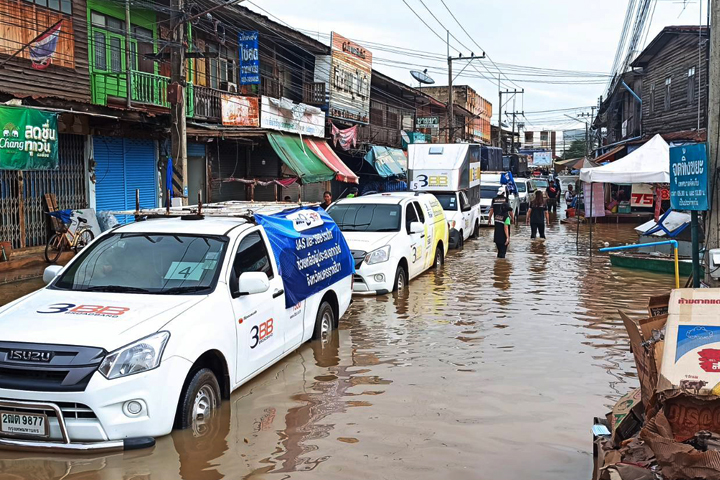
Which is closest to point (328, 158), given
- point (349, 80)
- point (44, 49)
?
point (349, 80)

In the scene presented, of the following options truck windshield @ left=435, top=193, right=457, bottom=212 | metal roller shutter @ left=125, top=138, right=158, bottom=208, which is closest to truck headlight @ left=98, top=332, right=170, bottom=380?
metal roller shutter @ left=125, top=138, right=158, bottom=208

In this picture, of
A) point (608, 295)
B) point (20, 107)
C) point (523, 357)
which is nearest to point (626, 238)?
point (608, 295)

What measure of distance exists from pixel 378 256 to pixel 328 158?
15.9 m

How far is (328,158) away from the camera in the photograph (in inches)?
1089

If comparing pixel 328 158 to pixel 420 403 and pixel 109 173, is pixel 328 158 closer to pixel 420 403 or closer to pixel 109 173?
pixel 109 173

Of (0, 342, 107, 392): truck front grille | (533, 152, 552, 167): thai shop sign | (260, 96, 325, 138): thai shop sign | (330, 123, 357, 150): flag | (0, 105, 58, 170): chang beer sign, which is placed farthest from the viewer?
(533, 152, 552, 167): thai shop sign

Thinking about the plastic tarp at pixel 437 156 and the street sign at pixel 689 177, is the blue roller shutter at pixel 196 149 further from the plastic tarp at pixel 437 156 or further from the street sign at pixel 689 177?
the street sign at pixel 689 177

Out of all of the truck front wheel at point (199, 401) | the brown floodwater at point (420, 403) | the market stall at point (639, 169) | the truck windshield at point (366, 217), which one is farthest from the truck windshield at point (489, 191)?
the truck front wheel at point (199, 401)

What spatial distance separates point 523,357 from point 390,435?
314cm

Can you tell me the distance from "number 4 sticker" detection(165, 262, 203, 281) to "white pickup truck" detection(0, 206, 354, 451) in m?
0.01

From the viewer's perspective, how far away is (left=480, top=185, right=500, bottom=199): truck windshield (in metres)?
30.0

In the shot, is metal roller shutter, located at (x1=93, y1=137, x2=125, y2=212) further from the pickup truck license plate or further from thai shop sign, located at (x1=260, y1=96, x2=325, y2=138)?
the pickup truck license plate

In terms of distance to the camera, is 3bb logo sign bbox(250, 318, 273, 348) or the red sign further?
3bb logo sign bbox(250, 318, 273, 348)

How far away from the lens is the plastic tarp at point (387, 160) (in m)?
35.4
